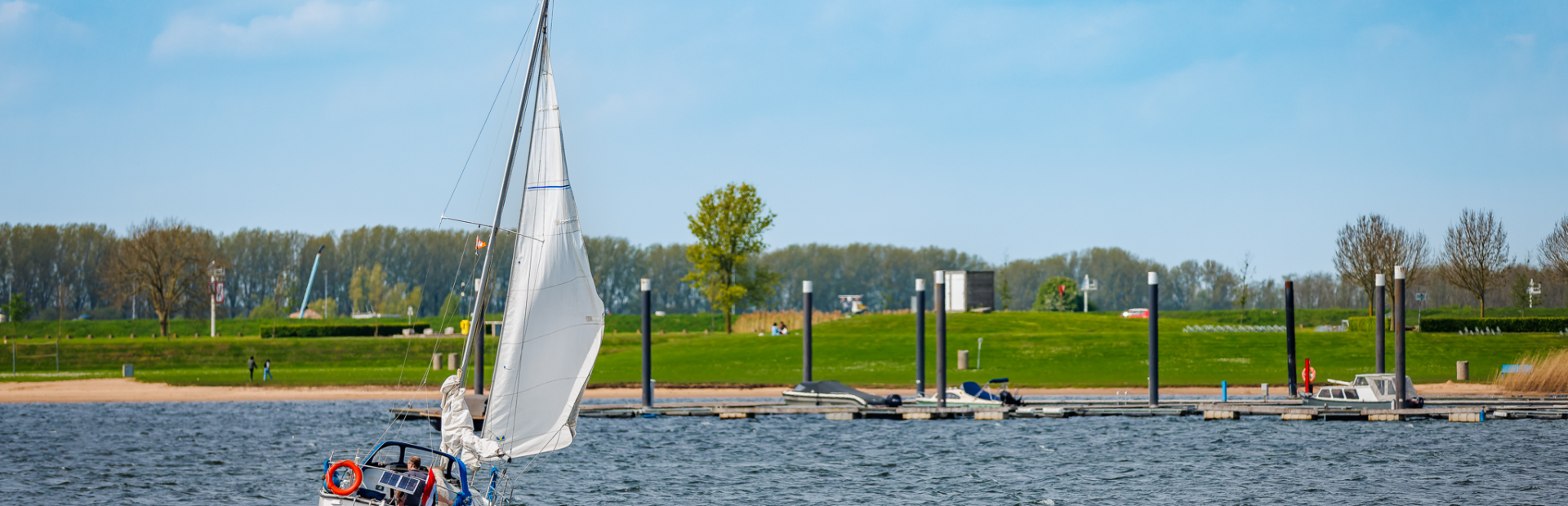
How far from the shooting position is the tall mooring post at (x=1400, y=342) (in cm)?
4066

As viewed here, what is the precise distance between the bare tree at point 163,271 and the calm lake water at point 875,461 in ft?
194

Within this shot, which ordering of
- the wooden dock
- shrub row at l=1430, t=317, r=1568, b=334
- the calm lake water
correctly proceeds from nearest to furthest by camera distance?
the calm lake water
the wooden dock
shrub row at l=1430, t=317, r=1568, b=334

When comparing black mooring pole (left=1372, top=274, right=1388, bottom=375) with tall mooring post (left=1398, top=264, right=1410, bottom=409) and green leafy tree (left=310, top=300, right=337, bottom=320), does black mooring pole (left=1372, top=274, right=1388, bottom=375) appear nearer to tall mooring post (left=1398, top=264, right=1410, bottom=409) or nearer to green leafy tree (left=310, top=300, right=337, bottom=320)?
tall mooring post (left=1398, top=264, right=1410, bottom=409)

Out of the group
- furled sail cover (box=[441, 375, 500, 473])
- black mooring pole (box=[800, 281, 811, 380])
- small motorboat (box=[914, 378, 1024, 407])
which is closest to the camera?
furled sail cover (box=[441, 375, 500, 473])

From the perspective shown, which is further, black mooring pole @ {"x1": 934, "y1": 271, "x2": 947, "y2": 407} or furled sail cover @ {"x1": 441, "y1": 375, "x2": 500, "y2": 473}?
black mooring pole @ {"x1": 934, "y1": 271, "x2": 947, "y2": 407}

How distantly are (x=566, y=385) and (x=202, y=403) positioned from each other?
1653 inches

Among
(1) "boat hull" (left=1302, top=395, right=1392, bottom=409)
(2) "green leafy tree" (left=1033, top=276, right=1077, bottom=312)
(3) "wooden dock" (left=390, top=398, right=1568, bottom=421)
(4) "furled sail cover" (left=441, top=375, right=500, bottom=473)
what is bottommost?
(3) "wooden dock" (left=390, top=398, right=1568, bottom=421)

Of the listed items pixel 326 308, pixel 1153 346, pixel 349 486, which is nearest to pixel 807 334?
pixel 1153 346

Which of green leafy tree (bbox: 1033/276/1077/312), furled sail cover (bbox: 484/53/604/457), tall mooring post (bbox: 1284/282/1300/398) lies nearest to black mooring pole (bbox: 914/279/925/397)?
tall mooring post (bbox: 1284/282/1300/398)

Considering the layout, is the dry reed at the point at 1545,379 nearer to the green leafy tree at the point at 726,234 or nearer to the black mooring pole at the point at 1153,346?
the black mooring pole at the point at 1153,346

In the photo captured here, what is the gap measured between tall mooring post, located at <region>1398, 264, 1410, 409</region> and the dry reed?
1264 centimetres

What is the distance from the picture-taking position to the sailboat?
62.8 ft

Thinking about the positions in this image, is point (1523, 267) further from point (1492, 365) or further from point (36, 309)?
point (36, 309)

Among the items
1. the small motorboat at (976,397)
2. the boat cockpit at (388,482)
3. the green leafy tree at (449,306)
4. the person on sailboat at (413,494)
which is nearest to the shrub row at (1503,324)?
the small motorboat at (976,397)
